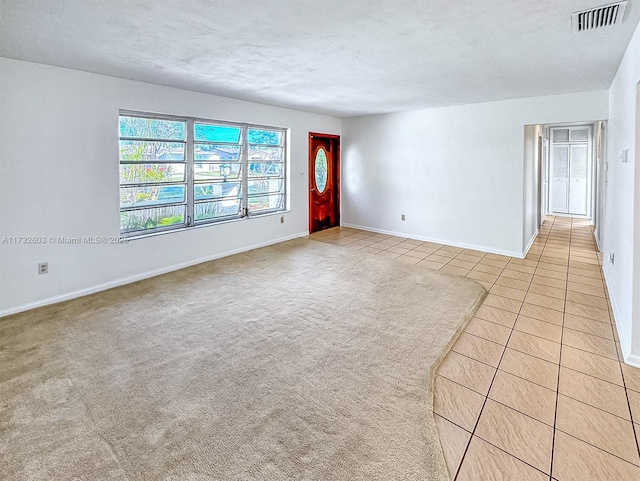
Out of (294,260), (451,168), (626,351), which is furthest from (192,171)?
(626,351)

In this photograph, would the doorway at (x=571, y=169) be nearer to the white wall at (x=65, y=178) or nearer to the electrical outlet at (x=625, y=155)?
the electrical outlet at (x=625, y=155)

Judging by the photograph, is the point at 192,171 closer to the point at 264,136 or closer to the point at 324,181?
the point at 264,136

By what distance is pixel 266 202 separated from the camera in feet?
20.6

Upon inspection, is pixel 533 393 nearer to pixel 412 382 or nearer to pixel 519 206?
pixel 412 382

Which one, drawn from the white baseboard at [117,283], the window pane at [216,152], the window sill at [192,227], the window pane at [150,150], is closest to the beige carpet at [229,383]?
the white baseboard at [117,283]

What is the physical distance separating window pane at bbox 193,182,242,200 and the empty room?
3 cm

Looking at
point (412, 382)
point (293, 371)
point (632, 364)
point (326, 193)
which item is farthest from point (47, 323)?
point (326, 193)

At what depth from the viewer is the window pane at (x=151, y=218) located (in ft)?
14.2

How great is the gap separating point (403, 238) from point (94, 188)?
5.14 metres

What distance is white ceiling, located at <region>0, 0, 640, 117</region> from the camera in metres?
2.25

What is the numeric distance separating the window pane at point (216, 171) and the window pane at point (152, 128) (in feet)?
1.66

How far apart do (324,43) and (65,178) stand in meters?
3.03

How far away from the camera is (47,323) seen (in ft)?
10.4

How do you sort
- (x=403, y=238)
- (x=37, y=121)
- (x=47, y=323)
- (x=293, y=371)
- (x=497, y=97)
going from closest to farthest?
(x=293, y=371) < (x=47, y=323) < (x=37, y=121) < (x=497, y=97) < (x=403, y=238)
